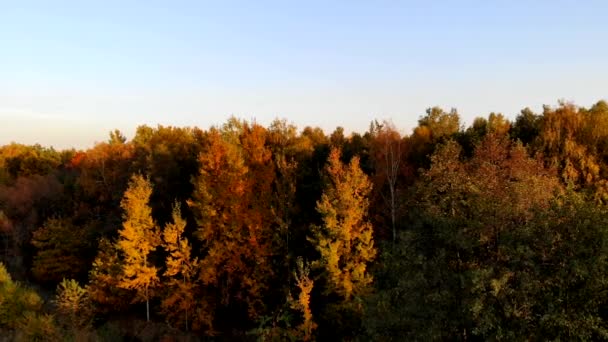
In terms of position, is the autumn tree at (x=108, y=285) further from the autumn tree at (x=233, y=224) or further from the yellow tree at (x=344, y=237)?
the yellow tree at (x=344, y=237)

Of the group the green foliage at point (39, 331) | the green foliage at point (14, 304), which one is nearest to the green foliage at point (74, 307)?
the green foliage at point (39, 331)

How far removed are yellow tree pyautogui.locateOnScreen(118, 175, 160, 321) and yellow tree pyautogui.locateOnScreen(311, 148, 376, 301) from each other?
12428mm

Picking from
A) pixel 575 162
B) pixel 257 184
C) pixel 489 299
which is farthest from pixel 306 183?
pixel 489 299

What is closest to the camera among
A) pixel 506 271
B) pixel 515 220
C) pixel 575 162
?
pixel 506 271

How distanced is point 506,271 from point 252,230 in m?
22.6

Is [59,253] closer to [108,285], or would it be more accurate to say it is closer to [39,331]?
[108,285]

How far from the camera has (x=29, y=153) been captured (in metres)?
81.8

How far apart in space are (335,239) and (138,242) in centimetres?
1420

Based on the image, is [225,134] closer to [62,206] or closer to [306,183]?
[306,183]

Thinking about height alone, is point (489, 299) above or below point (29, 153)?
below

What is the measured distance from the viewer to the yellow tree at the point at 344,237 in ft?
95.6

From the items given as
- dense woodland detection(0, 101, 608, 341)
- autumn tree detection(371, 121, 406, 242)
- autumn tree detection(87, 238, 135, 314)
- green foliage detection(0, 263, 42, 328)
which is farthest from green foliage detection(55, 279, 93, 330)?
autumn tree detection(371, 121, 406, 242)

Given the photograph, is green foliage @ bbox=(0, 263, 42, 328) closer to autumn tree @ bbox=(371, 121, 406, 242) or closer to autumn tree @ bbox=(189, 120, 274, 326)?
autumn tree @ bbox=(189, 120, 274, 326)

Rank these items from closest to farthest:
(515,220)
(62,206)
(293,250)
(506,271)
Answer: (506,271) < (515,220) < (293,250) < (62,206)
